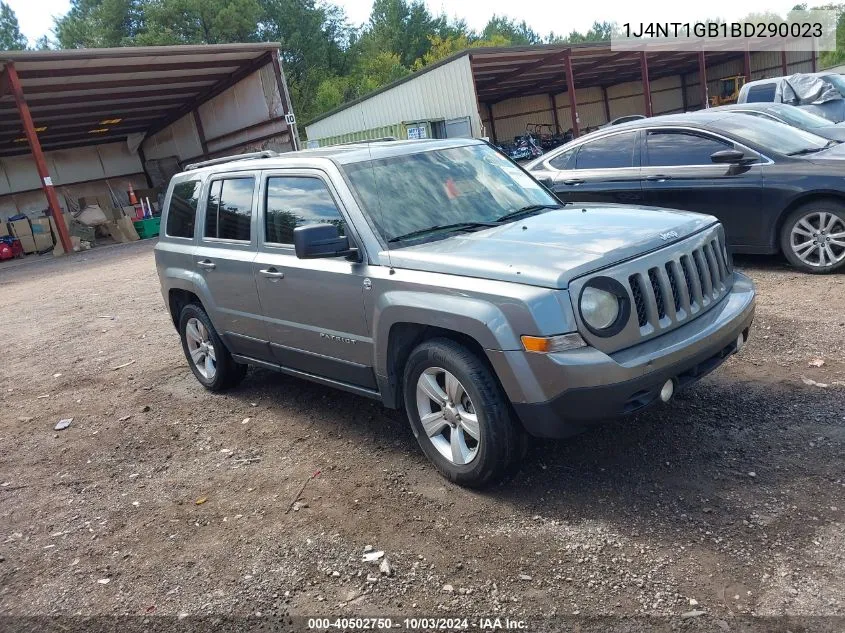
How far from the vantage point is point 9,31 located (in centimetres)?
6800

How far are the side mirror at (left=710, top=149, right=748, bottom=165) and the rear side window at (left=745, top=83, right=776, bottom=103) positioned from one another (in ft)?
31.4

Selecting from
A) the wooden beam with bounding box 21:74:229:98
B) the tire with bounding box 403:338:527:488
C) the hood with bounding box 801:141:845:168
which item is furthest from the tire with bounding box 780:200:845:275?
the wooden beam with bounding box 21:74:229:98

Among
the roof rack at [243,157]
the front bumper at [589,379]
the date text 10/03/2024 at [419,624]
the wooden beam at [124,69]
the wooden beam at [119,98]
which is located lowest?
the date text 10/03/2024 at [419,624]

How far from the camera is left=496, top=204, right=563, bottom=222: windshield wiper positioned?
14.7ft

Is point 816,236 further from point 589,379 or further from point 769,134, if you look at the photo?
point 589,379

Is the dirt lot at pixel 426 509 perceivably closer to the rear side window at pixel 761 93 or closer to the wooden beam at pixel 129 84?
the rear side window at pixel 761 93

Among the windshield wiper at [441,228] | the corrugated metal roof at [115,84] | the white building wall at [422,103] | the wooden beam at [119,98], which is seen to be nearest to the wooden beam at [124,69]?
the corrugated metal roof at [115,84]

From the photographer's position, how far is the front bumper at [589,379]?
3.31m

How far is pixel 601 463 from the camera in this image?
13.1 ft

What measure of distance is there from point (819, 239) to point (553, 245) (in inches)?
173

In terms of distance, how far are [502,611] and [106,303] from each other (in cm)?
1005

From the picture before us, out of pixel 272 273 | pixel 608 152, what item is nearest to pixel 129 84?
pixel 608 152

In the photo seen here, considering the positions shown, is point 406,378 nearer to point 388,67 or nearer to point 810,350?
point 810,350

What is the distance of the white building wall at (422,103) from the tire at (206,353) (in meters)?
15.3
